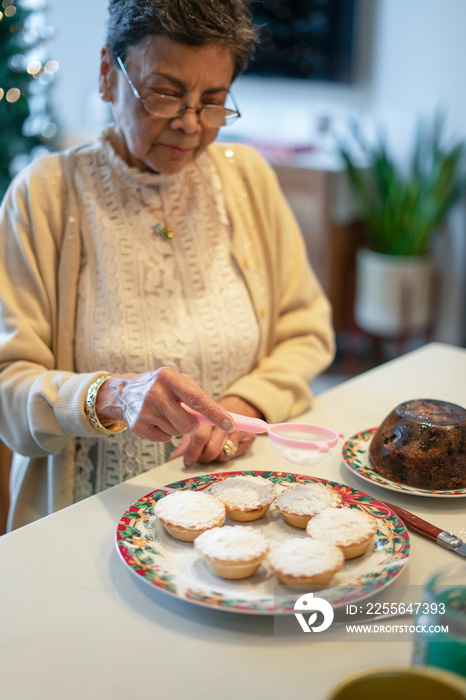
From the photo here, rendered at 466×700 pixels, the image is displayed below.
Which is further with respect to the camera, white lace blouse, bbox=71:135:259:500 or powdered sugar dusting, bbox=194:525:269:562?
white lace blouse, bbox=71:135:259:500

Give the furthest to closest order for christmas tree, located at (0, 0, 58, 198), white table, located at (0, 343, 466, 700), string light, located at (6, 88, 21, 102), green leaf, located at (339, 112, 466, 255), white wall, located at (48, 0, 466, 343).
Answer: white wall, located at (48, 0, 466, 343), green leaf, located at (339, 112, 466, 255), string light, located at (6, 88, 21, 102), christmas tree, located at (0, 0, 58, 198), white table, located at (0, 343, 466, 700)

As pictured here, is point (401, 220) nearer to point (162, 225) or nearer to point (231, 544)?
point (162, 225)

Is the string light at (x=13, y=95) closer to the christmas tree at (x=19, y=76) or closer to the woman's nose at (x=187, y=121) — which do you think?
the christmas tree at (x=19, y=76)

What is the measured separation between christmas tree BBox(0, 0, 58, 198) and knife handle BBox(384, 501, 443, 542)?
8.22ft

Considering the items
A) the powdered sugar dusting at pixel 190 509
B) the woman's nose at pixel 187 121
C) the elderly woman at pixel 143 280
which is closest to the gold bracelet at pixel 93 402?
the elderly woman at pixel 143 280

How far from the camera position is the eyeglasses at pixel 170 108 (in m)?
1.21

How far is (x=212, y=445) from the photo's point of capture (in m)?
1.09

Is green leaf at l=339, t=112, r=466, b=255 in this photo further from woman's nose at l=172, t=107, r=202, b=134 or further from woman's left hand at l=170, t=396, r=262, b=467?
woman's left hand at l=170, t=396, r=262, b=467

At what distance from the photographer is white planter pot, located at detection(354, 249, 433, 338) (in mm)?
3373

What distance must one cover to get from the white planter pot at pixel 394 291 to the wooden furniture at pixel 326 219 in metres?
0.13

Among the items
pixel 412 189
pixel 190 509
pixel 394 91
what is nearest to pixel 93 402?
pixel 190 509

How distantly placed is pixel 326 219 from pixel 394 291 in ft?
1.56

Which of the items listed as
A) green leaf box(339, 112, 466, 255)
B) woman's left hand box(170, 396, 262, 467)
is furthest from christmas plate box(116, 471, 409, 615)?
green leaf box(339, 112, 466, 255)

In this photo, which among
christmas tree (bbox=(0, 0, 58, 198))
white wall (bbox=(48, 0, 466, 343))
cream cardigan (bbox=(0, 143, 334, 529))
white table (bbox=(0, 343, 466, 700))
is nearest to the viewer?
white table (bbox=(0, 343, 466, 700))
